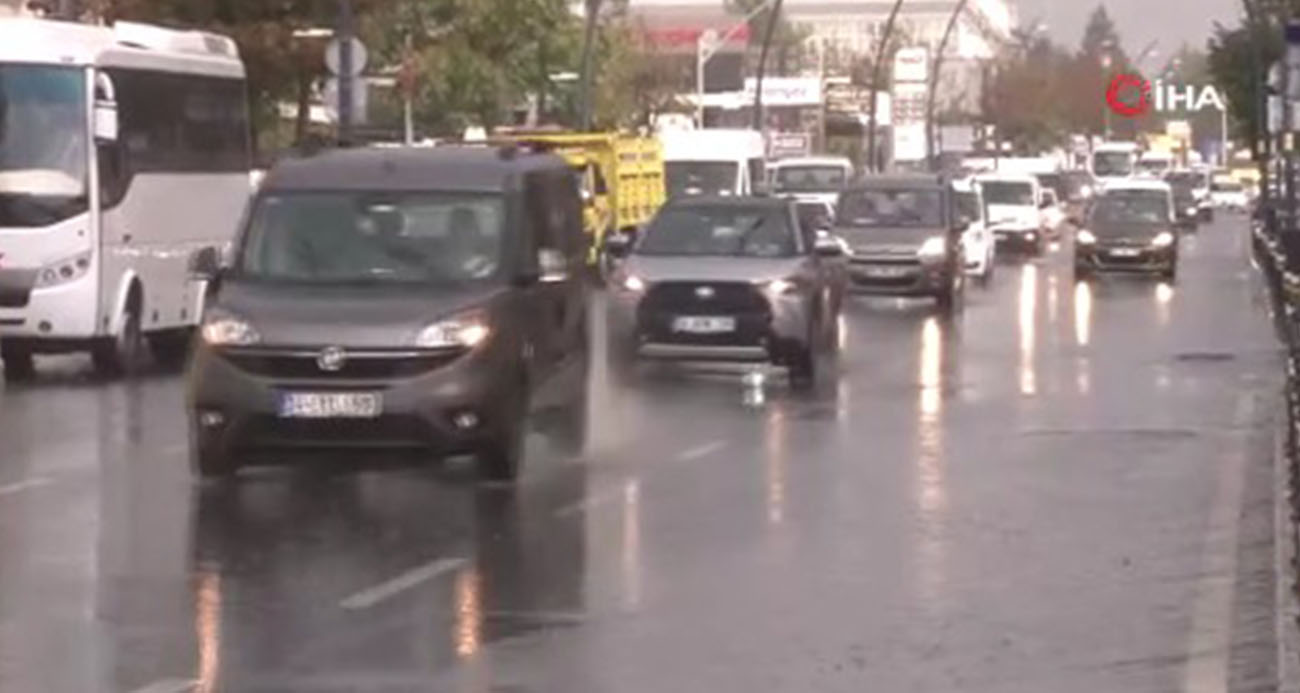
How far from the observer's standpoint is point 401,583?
14742mm

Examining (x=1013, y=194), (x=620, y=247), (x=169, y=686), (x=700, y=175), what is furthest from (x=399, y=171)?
(x=1013, y=194)

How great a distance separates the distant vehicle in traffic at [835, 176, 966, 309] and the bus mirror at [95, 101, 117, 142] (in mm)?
16393

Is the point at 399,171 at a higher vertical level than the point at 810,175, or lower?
higher

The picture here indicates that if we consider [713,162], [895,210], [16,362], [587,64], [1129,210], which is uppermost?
[587,64]

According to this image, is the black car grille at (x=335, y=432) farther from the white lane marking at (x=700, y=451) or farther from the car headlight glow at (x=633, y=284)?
the car headlight glow at (x=633, y=284)

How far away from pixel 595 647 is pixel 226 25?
4170cm

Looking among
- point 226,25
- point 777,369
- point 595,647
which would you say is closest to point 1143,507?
point 595,647

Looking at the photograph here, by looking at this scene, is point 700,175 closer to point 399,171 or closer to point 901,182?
point 901,182

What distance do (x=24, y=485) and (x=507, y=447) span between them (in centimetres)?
285

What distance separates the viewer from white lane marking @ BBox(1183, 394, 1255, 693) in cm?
1227

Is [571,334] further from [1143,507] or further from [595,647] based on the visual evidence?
[595,647]

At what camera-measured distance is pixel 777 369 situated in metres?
30.2

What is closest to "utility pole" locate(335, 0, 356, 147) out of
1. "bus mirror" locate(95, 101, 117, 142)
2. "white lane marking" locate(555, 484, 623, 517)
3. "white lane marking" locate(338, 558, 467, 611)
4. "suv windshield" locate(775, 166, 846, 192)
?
"bus mirror" locate(95, 101, 117, 142)

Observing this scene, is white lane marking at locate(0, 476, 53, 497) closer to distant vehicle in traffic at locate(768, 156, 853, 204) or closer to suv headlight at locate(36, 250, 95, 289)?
suv headlight at locate(36, 250, 95, 289)
